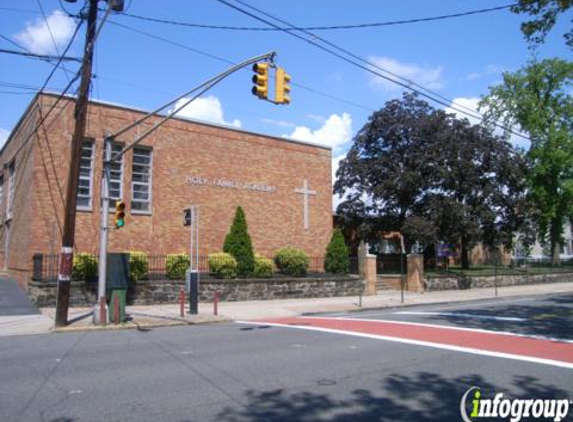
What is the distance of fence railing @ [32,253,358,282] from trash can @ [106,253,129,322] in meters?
3.85

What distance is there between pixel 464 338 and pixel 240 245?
43.6 ft

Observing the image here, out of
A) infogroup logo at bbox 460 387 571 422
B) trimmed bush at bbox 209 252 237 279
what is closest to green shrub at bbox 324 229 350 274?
trimmed bush at bbox 209 252 237 279

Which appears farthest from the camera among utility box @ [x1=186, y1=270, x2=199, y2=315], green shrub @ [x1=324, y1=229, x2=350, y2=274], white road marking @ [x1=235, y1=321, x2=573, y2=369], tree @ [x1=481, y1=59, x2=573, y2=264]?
tree @ [x1=481, y1=59, x2=573, y2=264]

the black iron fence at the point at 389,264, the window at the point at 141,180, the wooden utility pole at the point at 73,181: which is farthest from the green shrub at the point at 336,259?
the wooden utility pole at the point at 73,181

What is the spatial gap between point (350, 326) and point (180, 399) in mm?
8238

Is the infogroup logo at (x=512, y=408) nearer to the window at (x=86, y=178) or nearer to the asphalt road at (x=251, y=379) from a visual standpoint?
the asphalt road at (x=251, y=379)

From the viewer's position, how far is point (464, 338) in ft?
38.5

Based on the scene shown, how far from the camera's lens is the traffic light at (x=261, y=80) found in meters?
12.2

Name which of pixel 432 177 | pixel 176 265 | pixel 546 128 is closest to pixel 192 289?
pixel 176 265

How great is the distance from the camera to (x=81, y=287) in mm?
18703

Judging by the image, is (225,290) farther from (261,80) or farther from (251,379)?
(251,379)

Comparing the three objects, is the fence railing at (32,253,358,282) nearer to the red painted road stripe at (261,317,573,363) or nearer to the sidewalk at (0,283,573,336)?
the sidewalk at (0,283,573,336)

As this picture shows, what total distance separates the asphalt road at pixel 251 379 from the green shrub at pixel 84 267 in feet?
21.6

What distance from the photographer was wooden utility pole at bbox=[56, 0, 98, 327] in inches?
569
